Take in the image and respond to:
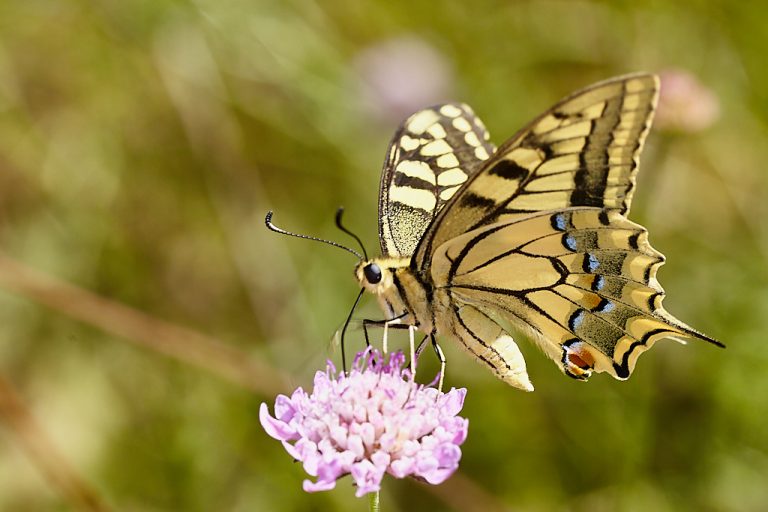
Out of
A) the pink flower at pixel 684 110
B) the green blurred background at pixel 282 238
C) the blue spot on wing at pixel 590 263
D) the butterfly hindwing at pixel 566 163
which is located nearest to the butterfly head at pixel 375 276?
the butterfly hindwing at pixel 566 163

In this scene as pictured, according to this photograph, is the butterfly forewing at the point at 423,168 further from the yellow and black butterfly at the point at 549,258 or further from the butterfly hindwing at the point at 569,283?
the butterfly hindwing at the point at 569,283

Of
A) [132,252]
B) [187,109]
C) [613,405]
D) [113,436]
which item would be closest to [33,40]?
[187,109]

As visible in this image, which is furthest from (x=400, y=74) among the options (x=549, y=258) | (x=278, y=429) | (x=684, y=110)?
(x=278, y=429)

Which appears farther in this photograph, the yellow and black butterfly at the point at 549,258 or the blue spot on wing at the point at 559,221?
the blue spot on wing at the point at 559,221

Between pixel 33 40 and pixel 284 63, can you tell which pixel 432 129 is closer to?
pixel 284 63

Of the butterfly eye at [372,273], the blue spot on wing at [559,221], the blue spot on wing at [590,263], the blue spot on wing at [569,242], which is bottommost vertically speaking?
the blue spot on wing at [590,263]

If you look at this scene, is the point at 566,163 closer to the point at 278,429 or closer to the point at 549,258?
the point at 549,258
